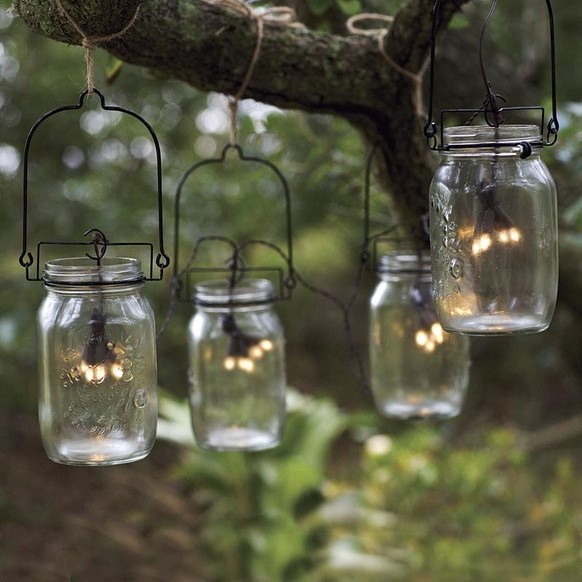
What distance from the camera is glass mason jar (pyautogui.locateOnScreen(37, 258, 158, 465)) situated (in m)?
0.95

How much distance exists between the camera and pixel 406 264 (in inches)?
50.2

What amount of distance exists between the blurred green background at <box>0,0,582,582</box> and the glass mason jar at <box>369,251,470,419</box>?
0.68 metres

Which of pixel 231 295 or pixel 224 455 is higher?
pixel 231 295

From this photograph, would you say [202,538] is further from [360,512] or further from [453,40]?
[453,40]

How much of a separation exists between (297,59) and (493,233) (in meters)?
0.35

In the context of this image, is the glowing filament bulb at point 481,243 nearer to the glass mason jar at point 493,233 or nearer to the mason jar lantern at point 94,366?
the glass mason jar at point 493,233

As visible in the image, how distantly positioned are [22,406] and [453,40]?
225 cm

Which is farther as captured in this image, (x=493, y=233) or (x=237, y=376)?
(x=237, y=376)

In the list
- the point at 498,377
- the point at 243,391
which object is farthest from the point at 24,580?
the point at 243,391

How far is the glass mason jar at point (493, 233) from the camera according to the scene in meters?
0.91

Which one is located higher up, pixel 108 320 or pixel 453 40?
pixel 453 40

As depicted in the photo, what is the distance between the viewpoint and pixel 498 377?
161 inches

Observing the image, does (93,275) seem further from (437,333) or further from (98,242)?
(437,333)

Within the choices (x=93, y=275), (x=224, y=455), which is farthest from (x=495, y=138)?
(x=224, y=455)
